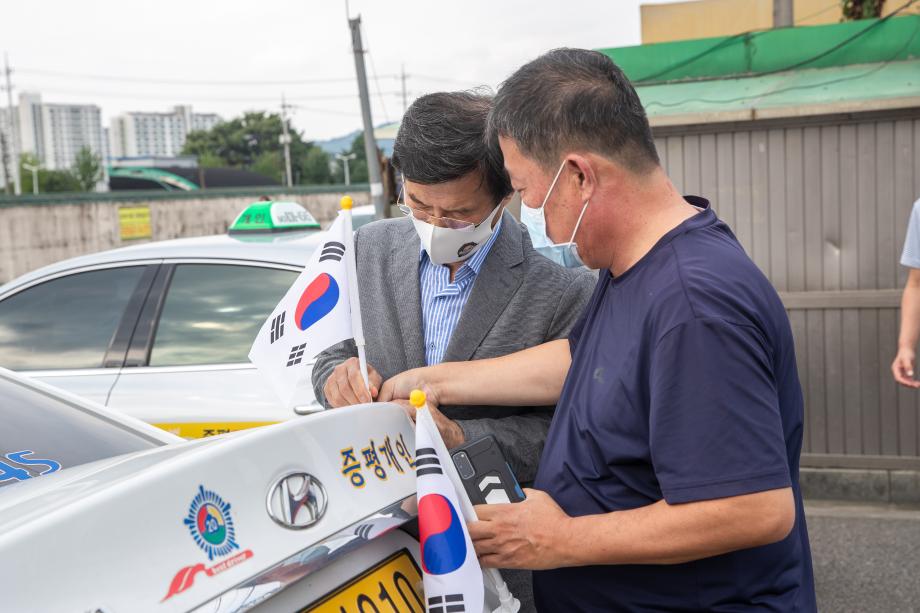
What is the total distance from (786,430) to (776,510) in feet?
0.74

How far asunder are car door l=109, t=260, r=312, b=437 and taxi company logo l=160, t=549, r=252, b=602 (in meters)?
2.62

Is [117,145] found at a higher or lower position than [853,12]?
higher

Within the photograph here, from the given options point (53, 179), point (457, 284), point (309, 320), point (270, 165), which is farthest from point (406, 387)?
point (270, 165)

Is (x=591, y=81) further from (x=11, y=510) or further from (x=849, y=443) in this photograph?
(x=849, y=443)

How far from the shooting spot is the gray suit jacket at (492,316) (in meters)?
2.09

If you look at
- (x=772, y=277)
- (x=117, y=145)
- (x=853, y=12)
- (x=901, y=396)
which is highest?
(x=117, y=145)

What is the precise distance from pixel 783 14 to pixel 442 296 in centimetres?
548

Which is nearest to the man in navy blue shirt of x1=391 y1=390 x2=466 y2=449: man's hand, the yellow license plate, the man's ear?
Result: the man's ear

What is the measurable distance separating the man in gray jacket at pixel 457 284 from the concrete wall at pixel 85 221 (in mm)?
24581

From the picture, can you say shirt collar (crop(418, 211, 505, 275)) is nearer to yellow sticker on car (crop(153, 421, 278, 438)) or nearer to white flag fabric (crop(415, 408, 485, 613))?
white flag fabric (crop(415, 408, 485, 613))

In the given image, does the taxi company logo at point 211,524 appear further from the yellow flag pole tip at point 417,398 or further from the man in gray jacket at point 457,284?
the man in gray jacket at point 457,284

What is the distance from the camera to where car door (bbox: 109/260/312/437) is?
3891 millimetres

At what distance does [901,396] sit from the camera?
17.4 feet

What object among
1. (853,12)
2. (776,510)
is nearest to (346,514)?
(776,510)
